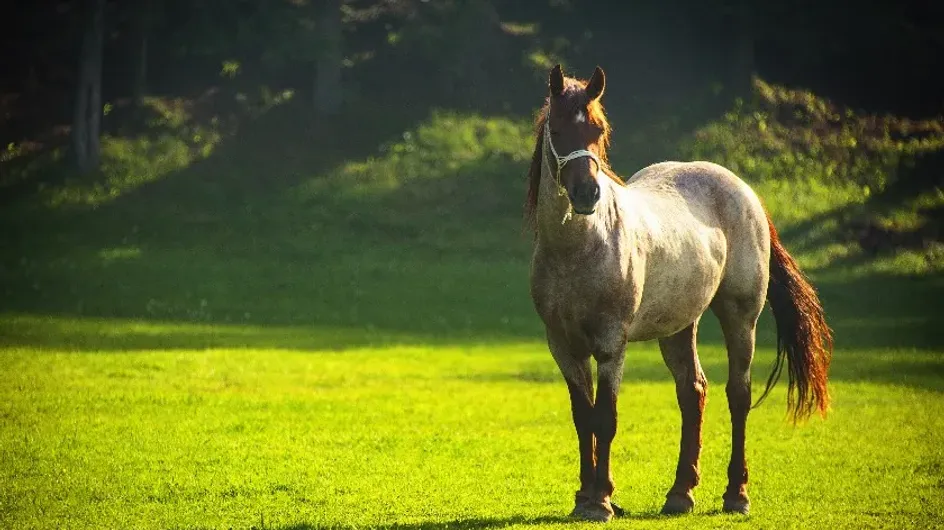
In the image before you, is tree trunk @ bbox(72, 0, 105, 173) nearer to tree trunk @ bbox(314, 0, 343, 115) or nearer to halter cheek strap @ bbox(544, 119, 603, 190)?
tree trunk @ bbox(314, 0, 343, 115)

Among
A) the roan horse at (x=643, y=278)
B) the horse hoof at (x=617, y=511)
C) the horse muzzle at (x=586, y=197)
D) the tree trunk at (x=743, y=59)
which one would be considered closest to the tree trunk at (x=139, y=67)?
the tree trunk at (x=743, y=59)

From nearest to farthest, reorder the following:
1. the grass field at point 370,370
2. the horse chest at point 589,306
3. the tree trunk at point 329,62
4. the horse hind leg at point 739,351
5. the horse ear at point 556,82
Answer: the horse ear at point 556,82, the horse chest at point 589,306, the horse hind leg at point 739,351, the grass field at point 370,370, the tree trunk at point 329,62

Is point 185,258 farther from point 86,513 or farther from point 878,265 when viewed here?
point 86,513

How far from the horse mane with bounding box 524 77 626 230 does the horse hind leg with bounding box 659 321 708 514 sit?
4.52 feet

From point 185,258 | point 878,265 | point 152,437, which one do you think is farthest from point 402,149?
point 152,437

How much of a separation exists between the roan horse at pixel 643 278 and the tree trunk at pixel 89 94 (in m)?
23.9

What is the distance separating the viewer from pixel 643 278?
8148mm

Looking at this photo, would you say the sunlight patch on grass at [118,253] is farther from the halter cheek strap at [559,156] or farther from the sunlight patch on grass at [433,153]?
the halter cheek strap at [559,156]

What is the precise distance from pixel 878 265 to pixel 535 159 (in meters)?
22.3

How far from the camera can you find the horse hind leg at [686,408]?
341 inches

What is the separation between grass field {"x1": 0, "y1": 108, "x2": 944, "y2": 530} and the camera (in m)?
9.27

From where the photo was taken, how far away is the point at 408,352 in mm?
19188

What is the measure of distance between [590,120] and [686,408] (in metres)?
2.53

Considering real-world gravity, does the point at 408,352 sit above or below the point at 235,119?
below
